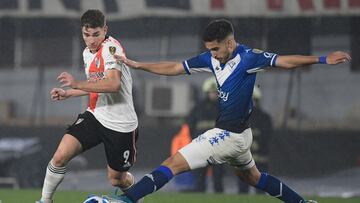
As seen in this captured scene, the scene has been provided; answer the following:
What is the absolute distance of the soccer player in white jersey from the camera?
9062 millimetres

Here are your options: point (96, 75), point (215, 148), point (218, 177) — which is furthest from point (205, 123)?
point (215, 148)

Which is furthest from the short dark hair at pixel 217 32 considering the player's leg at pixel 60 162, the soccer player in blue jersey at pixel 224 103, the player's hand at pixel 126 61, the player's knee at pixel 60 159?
the player's knee at pixel 60 159

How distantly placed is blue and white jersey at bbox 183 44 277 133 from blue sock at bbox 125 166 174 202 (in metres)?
0.70

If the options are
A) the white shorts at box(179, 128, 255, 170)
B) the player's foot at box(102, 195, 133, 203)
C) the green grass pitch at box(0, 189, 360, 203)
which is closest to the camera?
the player's foot at box(102, 195, 133, 203)

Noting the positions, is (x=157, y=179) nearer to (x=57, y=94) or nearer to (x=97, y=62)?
(x=57, y=94)

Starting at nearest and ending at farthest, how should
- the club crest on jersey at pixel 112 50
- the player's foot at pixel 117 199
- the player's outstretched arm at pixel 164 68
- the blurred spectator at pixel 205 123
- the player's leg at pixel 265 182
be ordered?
the player's foot at pixel 117 199 < the player's outstretched arm at pixel 164 68 < the club crest on jersey at pixel 112 50 < the player's leg at pixel 265 182 < the blurred spectator at pixel 205 123

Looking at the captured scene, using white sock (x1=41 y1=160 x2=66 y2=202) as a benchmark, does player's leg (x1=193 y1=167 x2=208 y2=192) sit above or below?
below

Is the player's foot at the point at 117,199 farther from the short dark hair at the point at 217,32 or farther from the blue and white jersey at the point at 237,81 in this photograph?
the short dark hair at the point at 217,32

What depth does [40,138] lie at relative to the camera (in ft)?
52.1

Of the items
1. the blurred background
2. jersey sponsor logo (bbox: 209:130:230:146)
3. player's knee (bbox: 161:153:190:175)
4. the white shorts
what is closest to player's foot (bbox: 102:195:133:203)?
player's knee (bbox: 161:153:190:175)

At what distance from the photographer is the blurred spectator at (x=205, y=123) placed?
1527cm

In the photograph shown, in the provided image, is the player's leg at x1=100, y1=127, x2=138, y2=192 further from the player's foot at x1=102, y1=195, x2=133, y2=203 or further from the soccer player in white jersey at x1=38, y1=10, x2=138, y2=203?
the player's foot at x1=102, y1=195, x2=133, y2=203

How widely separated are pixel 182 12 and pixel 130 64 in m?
6.97

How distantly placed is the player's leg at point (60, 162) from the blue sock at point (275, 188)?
176cm
